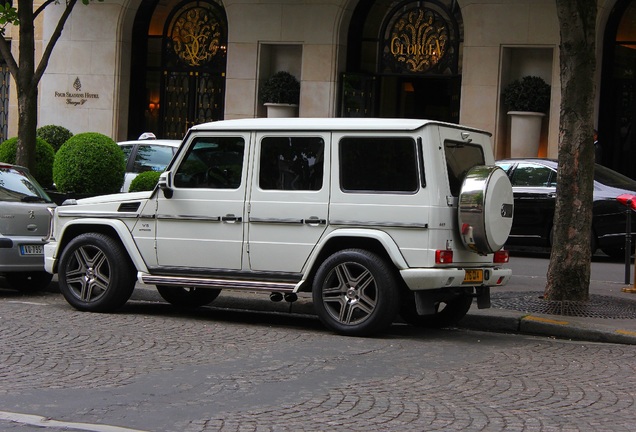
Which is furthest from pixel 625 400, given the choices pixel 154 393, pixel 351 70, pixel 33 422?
pixel 351 70

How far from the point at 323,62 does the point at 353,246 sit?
16581mm

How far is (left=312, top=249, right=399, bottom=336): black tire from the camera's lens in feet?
31.0

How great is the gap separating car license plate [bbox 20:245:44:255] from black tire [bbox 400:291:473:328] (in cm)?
438

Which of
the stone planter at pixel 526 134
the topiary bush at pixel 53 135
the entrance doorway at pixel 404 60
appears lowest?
the topiary bush at pixel 53 135

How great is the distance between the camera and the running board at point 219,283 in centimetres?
997

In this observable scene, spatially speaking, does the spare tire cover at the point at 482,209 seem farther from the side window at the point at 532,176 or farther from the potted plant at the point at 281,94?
the potted plant at the point at 281,94

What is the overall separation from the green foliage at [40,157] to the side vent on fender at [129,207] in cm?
867

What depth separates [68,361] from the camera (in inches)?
322

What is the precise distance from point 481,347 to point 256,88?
58.8 ft

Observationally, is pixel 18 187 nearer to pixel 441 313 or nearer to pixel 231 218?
pixel 231 218

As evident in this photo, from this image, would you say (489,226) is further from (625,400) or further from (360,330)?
(625,400)

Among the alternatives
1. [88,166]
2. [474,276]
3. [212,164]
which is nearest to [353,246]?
[474,276]

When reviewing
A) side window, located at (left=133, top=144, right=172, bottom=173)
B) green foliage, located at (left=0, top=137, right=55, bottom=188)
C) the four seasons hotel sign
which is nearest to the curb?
side window, located at (left=133, top=144, right=172, bottom=173)

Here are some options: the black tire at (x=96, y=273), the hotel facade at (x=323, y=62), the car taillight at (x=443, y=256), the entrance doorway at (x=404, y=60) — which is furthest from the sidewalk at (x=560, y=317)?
the entrance doorway at (x=404, y=60)
